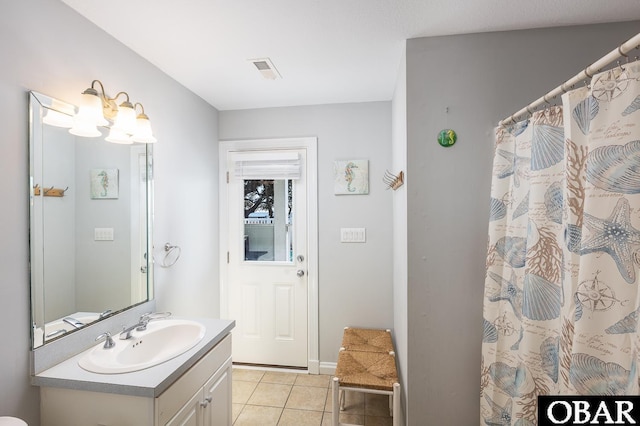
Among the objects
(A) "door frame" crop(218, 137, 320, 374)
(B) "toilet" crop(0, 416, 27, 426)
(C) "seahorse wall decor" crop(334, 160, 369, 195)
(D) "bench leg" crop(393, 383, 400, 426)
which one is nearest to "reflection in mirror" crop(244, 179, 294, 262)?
(A) "door frame" crop(218, 137, 320, 374)

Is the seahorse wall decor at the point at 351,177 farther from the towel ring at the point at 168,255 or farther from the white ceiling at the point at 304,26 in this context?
the towel ring at the point at 168,255

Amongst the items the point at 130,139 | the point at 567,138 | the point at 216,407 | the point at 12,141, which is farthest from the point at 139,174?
the point at 567,138

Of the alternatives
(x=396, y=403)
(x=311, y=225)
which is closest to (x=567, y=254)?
(x=396, y=403)

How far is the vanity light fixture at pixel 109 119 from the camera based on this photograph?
4.30ft

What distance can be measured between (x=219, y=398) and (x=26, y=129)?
1.56 m

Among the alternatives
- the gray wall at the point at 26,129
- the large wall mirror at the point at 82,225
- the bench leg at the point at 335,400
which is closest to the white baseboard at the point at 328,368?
the bench leg at the point at 335,400

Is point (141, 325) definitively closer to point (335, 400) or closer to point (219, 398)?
point (219, 398)

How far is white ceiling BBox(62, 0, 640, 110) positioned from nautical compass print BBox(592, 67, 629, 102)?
0.70 m

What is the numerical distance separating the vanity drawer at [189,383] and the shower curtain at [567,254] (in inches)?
54.2

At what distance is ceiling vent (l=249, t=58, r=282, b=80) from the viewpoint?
1.83 meters

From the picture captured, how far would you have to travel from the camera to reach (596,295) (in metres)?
0.89

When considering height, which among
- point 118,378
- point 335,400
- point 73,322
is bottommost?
point 335,400

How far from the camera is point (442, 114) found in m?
1.56

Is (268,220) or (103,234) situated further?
(268,220)
